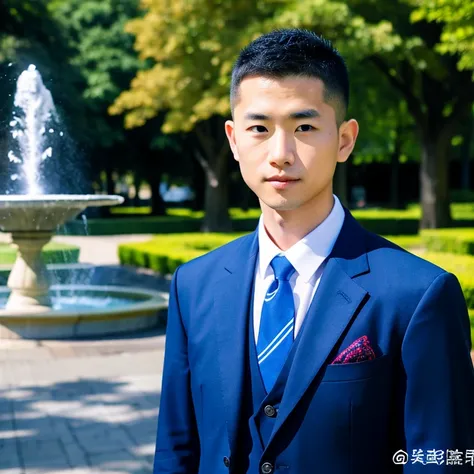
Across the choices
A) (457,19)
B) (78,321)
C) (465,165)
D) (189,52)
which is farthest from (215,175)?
(465,165)

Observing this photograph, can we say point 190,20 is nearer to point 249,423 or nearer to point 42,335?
point 42,335

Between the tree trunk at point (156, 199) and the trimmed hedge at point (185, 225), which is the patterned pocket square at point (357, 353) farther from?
the tree trunk at point (156, 199)

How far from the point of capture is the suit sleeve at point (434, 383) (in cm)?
206

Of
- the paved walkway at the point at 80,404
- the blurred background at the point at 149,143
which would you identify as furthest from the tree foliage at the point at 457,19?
the paved walkway at the point at 80,404

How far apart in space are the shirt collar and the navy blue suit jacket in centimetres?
4

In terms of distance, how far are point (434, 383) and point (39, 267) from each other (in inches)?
368

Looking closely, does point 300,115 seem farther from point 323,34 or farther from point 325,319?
point 323,34

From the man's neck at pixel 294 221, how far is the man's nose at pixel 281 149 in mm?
173

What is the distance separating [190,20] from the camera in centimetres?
2253

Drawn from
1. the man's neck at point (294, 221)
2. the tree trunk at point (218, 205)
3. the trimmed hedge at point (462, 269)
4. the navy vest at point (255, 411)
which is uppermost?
the man's neck at point (294, 221)

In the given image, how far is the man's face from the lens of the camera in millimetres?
2156

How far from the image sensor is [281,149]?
2.13 m

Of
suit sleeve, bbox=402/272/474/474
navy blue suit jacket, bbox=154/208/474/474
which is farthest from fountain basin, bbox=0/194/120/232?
suit sleeve, bbox=402/272/474/474

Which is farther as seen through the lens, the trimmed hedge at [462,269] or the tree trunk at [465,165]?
the tree trunk at [465,165]
